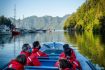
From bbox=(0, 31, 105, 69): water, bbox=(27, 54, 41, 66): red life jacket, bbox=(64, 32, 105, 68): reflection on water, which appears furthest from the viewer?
bbox=(0, 31, 105, 69): water

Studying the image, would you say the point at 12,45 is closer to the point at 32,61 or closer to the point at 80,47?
the point at 80,47

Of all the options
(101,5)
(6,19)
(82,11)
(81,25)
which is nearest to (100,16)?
(101,5)

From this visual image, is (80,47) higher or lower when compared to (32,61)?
lower

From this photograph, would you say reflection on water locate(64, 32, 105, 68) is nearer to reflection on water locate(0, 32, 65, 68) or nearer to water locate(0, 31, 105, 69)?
water locate(0, 31, 105, 69)

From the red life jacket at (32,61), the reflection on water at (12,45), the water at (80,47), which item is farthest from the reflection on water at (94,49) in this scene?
the red life jacket at (32,61)

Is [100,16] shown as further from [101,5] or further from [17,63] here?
[17,63]

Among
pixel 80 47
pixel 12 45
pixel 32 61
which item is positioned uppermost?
pixel 32 61

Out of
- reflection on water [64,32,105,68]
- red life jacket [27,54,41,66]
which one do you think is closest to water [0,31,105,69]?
reflection on water [64,32,105,68]

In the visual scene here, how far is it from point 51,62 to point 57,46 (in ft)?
34.4

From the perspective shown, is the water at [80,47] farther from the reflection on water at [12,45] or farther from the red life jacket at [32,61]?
the red life jacket at [32,61]

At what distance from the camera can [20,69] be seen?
11.1 m

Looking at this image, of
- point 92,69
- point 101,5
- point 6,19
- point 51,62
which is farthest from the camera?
point 6,19

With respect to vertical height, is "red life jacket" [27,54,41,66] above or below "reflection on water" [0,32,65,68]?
above

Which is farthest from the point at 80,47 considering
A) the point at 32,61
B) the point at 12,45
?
the point at 32,61
